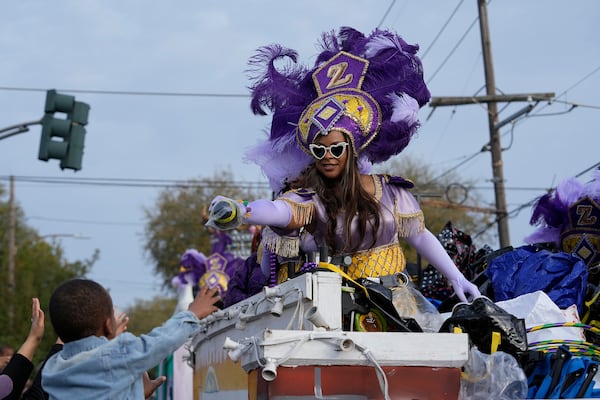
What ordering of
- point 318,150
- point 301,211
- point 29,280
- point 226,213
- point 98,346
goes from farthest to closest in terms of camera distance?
1. point 29,280
2. point 318,150
3. point 301,211
4. point 226,213
5. point 98,346

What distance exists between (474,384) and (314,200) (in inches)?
Result: 58.0

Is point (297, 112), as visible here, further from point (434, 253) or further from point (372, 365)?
point (372, 365)

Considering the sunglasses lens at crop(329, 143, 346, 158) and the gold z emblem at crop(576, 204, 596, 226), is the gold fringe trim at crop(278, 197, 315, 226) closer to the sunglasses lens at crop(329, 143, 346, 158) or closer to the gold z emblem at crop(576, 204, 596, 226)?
the sunglasses lens at crop(329, 143, 346, 158)

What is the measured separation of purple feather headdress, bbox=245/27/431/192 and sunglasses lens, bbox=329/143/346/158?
76 millimetres

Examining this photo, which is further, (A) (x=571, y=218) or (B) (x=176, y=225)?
(B) (x=176, y=225)

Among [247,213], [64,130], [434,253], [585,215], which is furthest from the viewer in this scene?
[64,130]

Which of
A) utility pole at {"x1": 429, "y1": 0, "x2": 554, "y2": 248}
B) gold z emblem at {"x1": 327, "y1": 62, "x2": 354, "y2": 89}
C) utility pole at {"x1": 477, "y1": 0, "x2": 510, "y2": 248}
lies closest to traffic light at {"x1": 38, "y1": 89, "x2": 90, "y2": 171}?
utility pole at {"x1": 429, "y1": 0, "x2": 554, "y2": 248}

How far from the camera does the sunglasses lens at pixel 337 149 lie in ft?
15.5

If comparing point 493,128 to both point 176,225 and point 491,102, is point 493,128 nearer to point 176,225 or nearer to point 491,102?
point 491,102

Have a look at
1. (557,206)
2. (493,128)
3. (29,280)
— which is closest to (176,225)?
(29,280)

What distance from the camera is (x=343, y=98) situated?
16.0ft

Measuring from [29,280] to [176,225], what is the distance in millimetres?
13127

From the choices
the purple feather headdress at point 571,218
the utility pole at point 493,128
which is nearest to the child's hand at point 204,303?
the purple feather headdress at point 571,218

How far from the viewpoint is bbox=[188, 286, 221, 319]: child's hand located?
3676 millimetres
